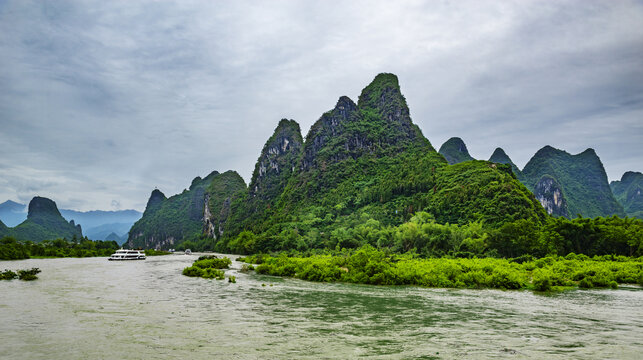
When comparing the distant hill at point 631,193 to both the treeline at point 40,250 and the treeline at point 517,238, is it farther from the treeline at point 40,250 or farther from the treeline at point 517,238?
the treeline at point 40,250

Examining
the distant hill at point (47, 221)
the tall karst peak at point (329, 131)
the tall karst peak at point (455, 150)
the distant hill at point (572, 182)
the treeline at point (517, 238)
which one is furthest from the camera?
the distant hill at point (47, 221)

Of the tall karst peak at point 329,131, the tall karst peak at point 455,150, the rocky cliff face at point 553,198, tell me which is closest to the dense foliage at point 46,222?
the tall karst peak at point 329,131

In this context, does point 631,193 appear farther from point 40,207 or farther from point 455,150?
point 40,207

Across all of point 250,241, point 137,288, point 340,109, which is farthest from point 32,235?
point 137,288

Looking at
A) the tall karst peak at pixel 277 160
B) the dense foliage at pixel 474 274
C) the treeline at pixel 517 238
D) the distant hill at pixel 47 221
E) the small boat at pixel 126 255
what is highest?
the tall karst peak at pixel 277 160

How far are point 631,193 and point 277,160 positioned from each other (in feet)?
527

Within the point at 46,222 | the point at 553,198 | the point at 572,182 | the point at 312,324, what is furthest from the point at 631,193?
the point at 46,222

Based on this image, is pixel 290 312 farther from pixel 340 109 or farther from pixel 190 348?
pixel 340 109

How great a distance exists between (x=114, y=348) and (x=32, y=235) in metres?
173

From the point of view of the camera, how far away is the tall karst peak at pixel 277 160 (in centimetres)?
16206

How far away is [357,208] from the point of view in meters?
96.2

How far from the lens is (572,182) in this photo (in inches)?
6240

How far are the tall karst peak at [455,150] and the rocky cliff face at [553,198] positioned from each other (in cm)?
3041

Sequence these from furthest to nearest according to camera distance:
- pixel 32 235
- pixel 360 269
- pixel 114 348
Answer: pixel 32 235 → pixel 360 269 → pixel 114 348
